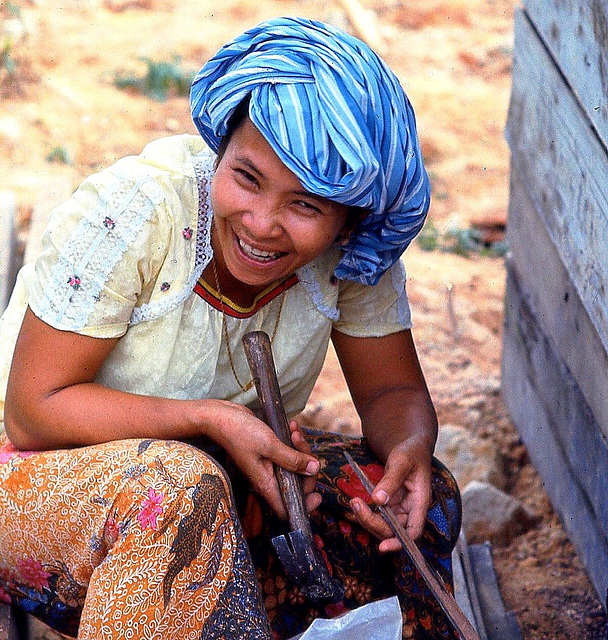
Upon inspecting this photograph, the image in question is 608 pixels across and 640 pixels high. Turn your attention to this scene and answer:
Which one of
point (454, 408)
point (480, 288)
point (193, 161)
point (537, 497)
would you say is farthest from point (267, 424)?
point (480, 288)

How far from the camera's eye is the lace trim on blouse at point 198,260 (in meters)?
2.12

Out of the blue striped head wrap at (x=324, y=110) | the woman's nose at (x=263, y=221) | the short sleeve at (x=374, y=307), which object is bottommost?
the short sleeve at (x=374, y=307)

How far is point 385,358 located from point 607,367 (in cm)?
52

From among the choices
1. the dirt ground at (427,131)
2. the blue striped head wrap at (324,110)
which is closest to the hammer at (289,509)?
the blue striped head wrap at (324,110)

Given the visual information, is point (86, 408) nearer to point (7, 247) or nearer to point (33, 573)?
point (33, 573)

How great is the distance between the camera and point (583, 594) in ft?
9.48

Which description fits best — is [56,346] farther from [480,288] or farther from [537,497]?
[480,288]

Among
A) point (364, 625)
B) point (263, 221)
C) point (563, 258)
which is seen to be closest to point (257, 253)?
point (263, 221)

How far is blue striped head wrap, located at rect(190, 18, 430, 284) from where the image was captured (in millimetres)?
1841

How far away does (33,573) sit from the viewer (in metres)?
2.04

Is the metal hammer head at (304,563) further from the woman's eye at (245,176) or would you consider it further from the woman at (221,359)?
the woman's eye at (245,176)

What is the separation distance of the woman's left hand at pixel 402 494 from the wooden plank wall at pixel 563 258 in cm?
51

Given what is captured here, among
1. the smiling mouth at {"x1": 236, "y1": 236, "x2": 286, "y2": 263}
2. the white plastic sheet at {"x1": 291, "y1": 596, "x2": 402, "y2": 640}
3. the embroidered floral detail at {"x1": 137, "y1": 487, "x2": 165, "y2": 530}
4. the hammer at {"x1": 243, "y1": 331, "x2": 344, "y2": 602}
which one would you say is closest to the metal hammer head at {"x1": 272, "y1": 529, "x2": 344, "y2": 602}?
the hammer at {"x1": 243, "y1": 331, "x2": 344, "y2": 602}

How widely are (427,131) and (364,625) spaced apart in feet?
16.4
